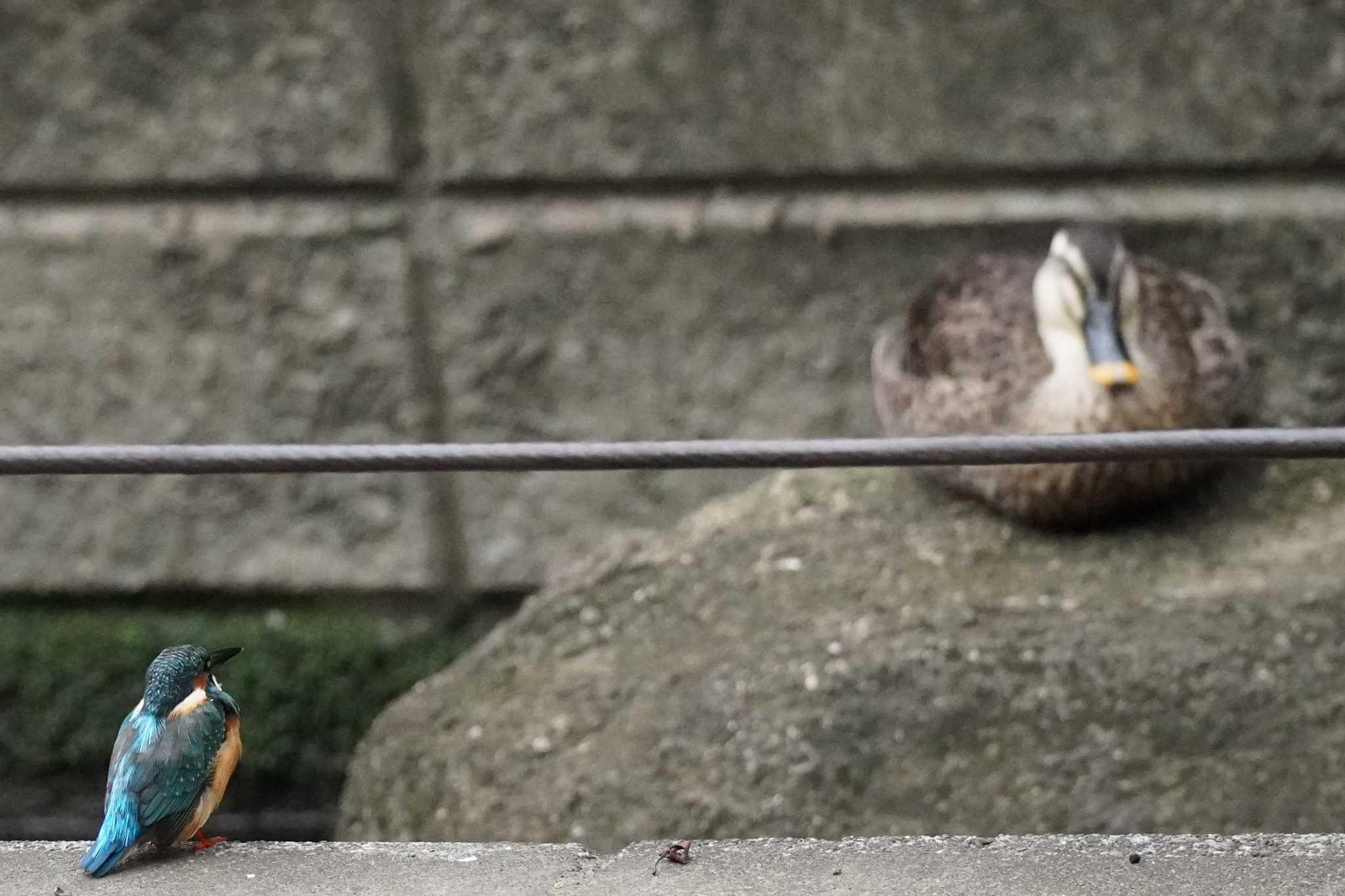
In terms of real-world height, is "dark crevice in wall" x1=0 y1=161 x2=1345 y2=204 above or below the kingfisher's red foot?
above

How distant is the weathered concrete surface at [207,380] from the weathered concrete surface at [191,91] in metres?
0.11

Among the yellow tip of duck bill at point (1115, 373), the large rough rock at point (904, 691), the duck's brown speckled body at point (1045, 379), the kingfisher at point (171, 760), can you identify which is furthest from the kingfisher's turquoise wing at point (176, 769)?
the yellow tip of duck bill at point (1115, 373)

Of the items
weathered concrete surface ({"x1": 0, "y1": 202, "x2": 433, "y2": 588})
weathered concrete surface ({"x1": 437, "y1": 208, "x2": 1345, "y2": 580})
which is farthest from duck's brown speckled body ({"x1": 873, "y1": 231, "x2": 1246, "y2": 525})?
weathered concrete surface ({"x1": 0, "y1": 202, "x2": 433, "y2": 588})

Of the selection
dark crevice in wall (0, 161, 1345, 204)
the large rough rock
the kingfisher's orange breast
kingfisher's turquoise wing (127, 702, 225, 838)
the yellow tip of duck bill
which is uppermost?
dark crevice in wall (0, 161, 1345, 204)

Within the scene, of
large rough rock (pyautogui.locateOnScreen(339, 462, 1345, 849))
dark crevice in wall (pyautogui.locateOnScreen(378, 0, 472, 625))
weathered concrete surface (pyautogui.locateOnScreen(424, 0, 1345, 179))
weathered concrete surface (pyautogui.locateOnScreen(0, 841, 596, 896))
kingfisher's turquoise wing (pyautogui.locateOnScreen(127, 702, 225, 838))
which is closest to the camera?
weathered concrete surface (pyautogui.locateOnScreen(0, 841, 596, 896))

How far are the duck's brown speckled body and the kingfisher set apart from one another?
5.40ft

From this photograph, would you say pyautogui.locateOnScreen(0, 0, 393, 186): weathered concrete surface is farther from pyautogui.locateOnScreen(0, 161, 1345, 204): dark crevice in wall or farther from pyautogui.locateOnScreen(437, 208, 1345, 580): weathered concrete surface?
pyautogui.locateOnScreen(437, 208, 1345, 580): weathered concrete surface

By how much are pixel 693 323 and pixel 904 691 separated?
1394 mm

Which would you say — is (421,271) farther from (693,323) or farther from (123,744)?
(123,744)

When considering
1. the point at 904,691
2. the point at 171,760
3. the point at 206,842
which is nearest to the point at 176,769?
the point at 171,760

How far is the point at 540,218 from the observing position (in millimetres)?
3828

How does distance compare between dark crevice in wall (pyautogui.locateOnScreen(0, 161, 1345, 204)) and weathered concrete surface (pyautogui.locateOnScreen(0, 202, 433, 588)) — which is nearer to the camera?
dark crevice in wall (pyautogui.locateOnScreen(0, 161, 1345, 204))

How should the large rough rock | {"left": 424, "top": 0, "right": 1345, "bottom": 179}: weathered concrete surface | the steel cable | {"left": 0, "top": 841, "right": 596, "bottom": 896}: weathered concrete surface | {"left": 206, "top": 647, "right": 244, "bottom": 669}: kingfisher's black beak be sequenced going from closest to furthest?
the steel cable
{"left": 0, "top": 841, "right": 596, "bottom": 896}: weathered concrete surface
{"left": 206, "top": 647, "right": 244, "bottom": 669}: kingfisher's black beak
the large rough rock
{"left": 424, "top": 0, "right": 1345, "bottom": 179}: weathered concrete surface

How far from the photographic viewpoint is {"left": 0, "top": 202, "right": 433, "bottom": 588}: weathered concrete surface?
3.89 m
